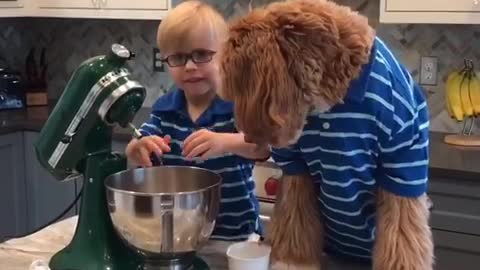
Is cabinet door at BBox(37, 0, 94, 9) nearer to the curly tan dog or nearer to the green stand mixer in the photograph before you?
the green stand mixer

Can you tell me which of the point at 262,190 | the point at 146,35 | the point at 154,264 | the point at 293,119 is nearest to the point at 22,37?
the point at 146,35

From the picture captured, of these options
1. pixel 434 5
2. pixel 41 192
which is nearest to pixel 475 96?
pixel 434 5

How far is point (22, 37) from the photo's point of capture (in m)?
3.56

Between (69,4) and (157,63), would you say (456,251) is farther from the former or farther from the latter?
(69,4)

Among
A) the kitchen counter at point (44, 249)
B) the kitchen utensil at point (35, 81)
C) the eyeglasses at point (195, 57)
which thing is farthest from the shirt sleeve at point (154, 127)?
the kitchen utensil at point (35, 81)

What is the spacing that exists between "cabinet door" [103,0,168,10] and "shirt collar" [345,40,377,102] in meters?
1.80

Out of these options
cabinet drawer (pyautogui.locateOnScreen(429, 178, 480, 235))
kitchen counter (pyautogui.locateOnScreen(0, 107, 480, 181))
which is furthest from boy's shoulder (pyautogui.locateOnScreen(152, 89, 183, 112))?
cabinet drawer (pyautogui.locateOnScreen(429, 178, 480, 235))

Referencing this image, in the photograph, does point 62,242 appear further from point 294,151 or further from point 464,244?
point 464,244

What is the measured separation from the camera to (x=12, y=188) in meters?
2.97

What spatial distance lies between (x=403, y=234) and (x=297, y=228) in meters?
0.20

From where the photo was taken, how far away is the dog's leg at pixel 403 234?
1152 millimetres

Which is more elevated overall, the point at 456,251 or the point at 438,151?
the point at 438,151

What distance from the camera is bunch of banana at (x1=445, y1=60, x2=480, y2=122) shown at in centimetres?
247

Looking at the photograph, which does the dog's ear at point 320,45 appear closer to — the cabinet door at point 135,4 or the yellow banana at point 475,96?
the yellow banana at point 475,96
